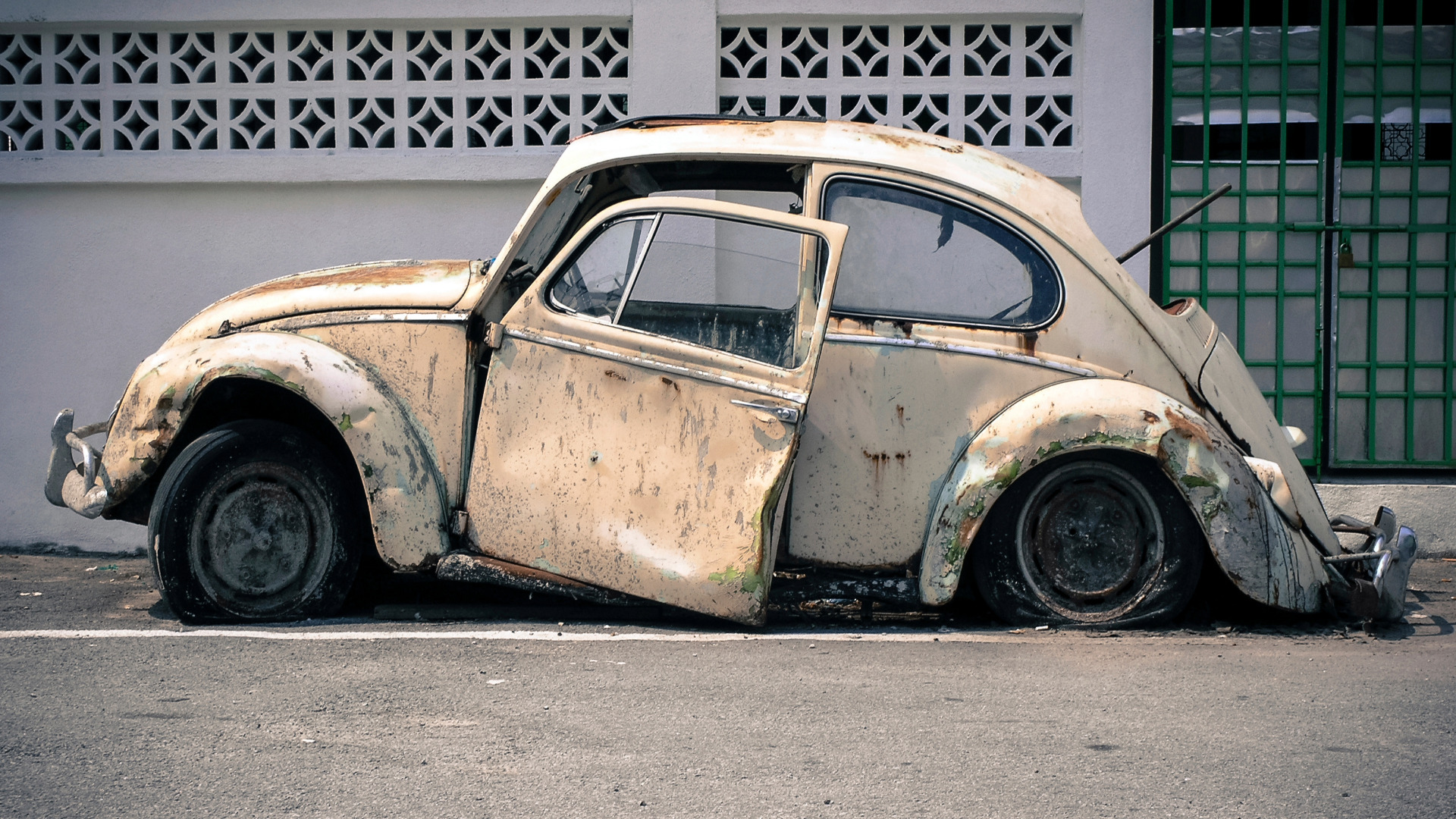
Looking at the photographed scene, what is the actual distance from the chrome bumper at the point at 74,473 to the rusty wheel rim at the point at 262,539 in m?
0.52

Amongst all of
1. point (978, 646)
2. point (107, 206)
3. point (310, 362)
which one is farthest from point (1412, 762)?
point (107, 206)

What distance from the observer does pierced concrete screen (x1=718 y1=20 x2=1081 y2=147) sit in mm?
6887

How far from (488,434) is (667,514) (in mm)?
781

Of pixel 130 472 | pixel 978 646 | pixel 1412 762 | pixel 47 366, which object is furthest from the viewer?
pixel 47 366

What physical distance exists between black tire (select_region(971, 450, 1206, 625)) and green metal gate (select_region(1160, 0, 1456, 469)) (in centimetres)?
281

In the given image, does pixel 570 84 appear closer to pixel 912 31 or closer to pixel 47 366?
pixel 912 31

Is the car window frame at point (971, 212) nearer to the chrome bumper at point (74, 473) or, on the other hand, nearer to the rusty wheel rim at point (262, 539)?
the rusty wheel rim at point (262, 539)

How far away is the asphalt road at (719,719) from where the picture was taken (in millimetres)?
2908

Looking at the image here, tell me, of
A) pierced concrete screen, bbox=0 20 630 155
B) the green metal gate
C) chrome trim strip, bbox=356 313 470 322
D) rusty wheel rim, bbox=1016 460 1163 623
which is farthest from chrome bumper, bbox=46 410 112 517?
the green metal gate

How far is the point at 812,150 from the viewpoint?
4750mm

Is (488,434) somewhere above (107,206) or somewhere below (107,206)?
below

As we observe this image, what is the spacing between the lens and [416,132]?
7145 mm

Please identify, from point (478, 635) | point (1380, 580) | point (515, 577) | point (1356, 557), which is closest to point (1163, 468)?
point (1356, 557)

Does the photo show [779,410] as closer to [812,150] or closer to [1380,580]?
[812,150]
